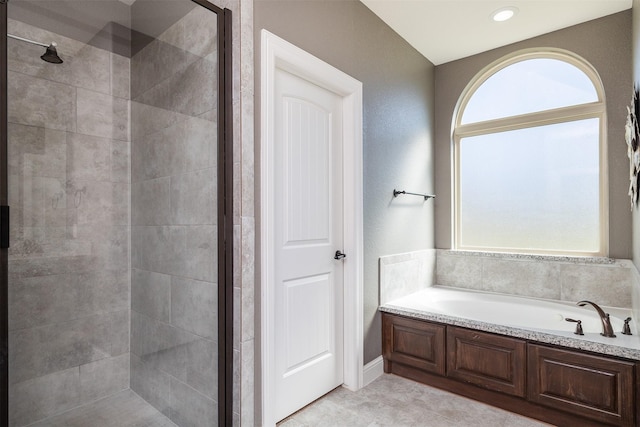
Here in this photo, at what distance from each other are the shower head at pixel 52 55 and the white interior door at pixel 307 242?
3.32 feet

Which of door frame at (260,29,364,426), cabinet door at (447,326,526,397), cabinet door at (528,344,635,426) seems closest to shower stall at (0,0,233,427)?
door frame at (260,29,364,426)

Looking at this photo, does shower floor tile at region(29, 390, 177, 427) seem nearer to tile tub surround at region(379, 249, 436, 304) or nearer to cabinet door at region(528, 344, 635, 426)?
tile tub surround at region(379, 249, 436, 304)

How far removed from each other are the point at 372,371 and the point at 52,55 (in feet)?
8.50

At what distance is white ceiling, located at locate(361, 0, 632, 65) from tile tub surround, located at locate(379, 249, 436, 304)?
6.04 ft

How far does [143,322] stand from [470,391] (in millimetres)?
2051

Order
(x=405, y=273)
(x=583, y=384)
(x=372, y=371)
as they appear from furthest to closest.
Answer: (x=405, y=273) < (x=372, y=371) < (x=583, y=384)

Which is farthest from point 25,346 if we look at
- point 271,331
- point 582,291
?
point 582,291

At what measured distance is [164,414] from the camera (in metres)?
1.81

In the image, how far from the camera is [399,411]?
2.23 meters

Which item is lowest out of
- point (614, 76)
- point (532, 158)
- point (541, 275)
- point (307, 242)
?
point (541, 275)

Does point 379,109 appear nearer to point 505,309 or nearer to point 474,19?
point 474,19

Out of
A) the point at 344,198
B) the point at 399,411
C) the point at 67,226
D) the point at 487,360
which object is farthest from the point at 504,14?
the point at 67,226

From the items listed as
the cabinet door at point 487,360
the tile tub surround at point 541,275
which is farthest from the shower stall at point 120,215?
the tile tub surround at point 541,275

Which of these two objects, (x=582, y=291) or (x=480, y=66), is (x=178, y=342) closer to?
(x=582, y=291)
